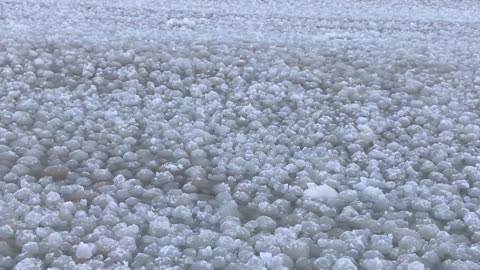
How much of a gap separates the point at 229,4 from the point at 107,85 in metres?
2.86

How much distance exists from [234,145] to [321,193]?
27.2 inches

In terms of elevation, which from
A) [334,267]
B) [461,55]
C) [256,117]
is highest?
[461,55]

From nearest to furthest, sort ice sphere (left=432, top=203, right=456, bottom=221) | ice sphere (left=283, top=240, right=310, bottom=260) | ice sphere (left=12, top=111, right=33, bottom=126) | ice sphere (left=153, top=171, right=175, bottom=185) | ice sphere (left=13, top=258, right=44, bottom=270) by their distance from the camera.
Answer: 1. ice sphere (left=13, top=258, right=44, bottom=270)
2. ice sphere (left=283, top=240, right=310, bottom=260)
3. ice sphere (left=432, top=203, right=456, bottom=221)
4. ice sphere (left=153, top=171, right=175, bottom=185)
5. ice sphere (left=12, top=111, right=33, bottom=126)

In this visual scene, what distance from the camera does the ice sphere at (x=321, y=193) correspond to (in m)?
3.03

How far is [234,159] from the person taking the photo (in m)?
3.36

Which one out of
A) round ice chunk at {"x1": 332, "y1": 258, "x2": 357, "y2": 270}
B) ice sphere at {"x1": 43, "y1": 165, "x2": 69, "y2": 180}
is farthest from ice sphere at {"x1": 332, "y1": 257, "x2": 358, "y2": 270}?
ice sphere at {"x1": 43, "y1": 165, "x2": 69, "y2": 180}

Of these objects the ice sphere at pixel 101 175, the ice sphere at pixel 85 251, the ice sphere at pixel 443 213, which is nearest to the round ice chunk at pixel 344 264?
the ice sphere at pixel 443 213

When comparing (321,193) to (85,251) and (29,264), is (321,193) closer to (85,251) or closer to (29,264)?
(85,251)

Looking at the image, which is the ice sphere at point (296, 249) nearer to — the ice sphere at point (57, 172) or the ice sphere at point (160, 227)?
the ice sphere at point (160, 227)

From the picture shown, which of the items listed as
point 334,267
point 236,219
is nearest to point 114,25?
point 236,219

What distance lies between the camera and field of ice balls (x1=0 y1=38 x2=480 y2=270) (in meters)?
2.61

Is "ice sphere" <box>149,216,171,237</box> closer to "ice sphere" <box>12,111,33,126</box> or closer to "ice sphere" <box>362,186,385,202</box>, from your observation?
"ice sphere" <box>362,186,385,202</box>

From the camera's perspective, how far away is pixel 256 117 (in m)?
3.91

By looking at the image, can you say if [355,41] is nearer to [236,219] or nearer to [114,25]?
[114,25]
